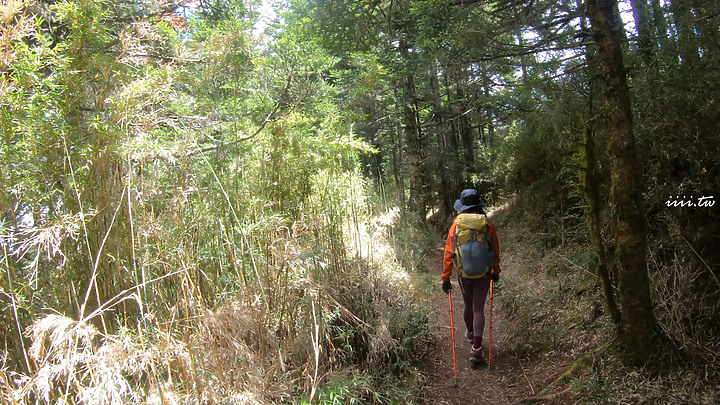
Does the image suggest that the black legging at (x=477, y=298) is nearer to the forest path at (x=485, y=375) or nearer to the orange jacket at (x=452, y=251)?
the orange jacket at (x=452, y=251)

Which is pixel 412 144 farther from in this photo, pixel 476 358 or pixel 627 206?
pixel 627 206

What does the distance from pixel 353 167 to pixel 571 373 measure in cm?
359

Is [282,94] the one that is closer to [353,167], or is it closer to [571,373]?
[353,167]

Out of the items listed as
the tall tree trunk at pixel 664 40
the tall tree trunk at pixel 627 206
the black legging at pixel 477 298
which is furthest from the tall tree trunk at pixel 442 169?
the tall tree trunk at pixel 627 206

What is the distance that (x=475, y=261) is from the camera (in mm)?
3973

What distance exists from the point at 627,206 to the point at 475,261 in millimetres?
1538

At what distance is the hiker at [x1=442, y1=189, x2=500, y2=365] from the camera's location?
400cm

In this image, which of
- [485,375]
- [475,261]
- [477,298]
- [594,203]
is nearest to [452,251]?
[475,261]

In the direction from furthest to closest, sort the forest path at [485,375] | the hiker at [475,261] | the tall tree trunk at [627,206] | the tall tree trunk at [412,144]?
the tall tree trunk at [412,144] < the hiker at [475,261] < the forest path at [485,375] < the tall tree trunk at [627,206]

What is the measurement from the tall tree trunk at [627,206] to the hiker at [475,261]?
52.9 inches

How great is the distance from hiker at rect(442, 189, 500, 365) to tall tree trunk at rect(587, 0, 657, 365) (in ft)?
4.41

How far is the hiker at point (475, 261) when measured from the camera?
4.00m

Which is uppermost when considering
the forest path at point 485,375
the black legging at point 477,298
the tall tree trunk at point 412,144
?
the tall tree trunk at point 412,144

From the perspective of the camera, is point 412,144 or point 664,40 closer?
point 664,40
